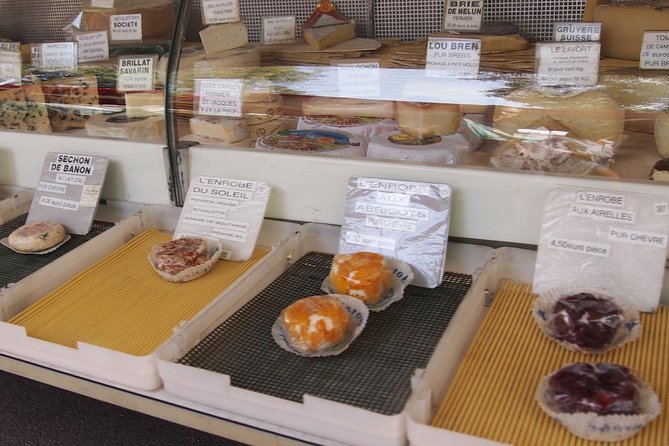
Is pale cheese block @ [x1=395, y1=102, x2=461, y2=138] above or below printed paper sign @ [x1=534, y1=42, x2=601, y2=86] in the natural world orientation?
below

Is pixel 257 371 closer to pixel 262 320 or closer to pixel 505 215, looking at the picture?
pixel 262 320

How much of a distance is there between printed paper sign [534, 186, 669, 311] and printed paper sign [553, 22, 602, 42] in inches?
25.6

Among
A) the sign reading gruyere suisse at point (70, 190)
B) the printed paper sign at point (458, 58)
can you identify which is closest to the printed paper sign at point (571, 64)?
the printed paper sign at point (458, 58)

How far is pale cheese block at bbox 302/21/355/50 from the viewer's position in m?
2.71

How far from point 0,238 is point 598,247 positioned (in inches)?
68.5

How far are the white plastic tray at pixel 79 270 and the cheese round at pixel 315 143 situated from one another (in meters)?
0.23

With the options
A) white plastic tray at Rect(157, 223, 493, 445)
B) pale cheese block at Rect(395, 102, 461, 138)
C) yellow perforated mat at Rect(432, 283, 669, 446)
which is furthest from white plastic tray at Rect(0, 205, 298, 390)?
yellow perforated mat at Rect(432, 283, 669, 446)

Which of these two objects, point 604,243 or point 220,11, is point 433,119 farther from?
point 220,11

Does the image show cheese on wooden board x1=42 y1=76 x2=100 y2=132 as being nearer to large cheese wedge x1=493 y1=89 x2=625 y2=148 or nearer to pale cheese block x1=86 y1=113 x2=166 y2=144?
pale cheese block x1=86 y1=113 x2=166 y2=144

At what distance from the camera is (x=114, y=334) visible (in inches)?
60.9

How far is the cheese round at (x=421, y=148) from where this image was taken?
6.09ft

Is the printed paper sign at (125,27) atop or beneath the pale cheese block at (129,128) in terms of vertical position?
atop

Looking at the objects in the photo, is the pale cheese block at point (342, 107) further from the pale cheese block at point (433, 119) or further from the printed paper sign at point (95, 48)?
the printed paper sign at point (95, 48)

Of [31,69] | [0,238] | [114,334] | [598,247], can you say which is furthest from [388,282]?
[31,69]
